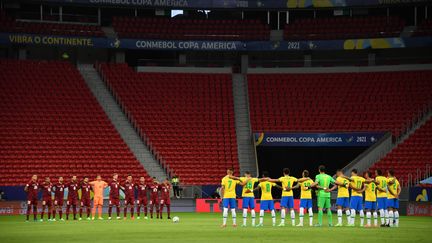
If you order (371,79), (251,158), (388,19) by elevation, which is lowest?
(251,158)

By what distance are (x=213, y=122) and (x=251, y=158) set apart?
15.9 feet

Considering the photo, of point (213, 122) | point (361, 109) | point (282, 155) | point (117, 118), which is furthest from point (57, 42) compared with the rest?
point (361, 109)

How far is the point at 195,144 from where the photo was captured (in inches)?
2552

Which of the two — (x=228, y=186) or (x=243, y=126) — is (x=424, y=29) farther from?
(x=228, y=186)

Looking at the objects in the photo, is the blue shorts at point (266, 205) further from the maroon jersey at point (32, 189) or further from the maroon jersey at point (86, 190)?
the maroon jersey at point (32, 189)

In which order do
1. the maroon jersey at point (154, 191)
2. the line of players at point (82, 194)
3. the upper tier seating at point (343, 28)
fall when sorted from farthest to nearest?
the upper tier seating at point (343, 28)
the maroon jersey at point (154, 191)
the line of players at point (82, 194)

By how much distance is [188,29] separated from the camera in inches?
2884

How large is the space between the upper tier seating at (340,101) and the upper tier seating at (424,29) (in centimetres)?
303

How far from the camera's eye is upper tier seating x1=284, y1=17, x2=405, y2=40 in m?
71.7

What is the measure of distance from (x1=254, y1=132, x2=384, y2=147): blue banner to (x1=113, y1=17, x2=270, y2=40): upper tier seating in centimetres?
1148

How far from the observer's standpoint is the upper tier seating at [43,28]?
68312 mm

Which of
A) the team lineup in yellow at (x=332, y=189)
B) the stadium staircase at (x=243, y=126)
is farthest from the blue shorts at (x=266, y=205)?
the stadium staircase at (x=243, y=126)

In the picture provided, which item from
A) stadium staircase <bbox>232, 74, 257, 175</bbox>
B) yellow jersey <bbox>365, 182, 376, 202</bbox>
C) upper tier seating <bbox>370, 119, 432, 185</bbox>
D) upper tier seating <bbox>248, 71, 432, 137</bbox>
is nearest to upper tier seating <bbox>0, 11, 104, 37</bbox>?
stadium staircase <bbox>232, 74, 257, 175</bbox>

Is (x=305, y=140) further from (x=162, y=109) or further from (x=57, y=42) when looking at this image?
(x=57, y=42)
